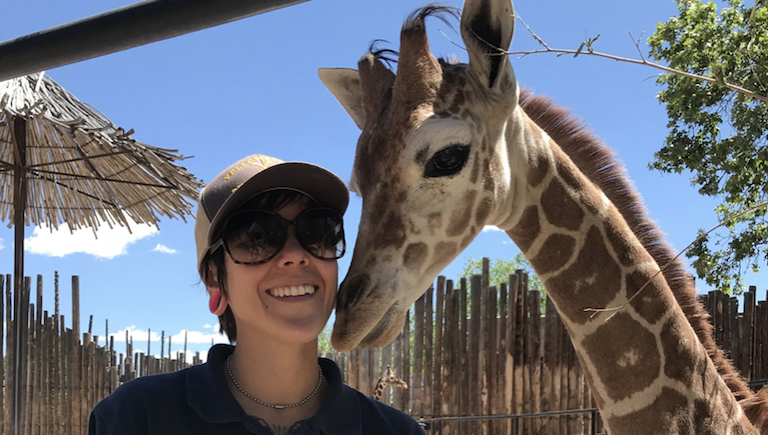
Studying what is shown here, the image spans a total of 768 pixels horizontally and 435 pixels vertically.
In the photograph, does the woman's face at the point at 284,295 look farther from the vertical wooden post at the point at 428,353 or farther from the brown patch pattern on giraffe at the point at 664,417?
the vertical wooden post at the point at 428,353

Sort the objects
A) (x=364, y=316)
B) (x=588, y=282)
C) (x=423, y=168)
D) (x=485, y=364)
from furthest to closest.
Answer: (x=485, y=364) < (x=588, y=282) < (x=423, y=168) < (x=364, y=316)

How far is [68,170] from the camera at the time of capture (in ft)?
18.6

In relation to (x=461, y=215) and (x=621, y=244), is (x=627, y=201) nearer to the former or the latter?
(x=621, y=244)

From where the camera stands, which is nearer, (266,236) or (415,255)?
(266,236)

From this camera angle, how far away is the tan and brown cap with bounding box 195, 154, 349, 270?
52.8 inches

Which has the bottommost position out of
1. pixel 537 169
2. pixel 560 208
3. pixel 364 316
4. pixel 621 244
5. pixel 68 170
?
pixel 364 316

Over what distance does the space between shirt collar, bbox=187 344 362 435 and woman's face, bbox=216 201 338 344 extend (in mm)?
109

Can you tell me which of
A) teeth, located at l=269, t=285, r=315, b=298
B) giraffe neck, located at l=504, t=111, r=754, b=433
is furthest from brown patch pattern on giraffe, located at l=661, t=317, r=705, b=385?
teeth, located at l=269, t=285, r=315, b=298

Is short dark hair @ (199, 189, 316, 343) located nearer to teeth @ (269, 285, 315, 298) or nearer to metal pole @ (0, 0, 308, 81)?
teeth @ (269, 285, 315, 298)

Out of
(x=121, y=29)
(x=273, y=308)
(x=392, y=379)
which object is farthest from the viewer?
(x=392, y=379)

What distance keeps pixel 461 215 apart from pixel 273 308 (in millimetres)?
814

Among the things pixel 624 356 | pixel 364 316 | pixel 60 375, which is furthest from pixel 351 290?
pixel 60 375

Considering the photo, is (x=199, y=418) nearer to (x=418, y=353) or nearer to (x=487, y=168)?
(x=487, y=168)

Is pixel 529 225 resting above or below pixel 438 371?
above
